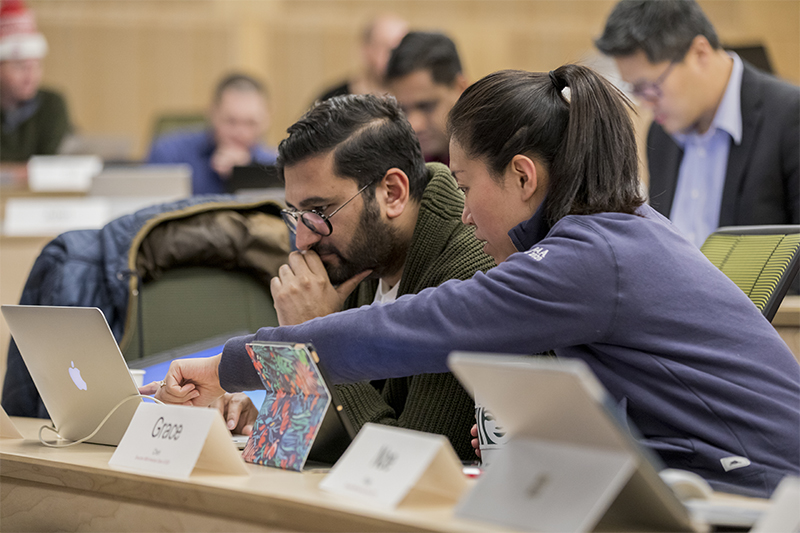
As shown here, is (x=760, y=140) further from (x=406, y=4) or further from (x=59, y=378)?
(x=406, y=4)

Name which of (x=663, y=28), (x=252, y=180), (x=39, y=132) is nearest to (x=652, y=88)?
(x=663, y=28)

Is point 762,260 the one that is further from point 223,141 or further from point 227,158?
point 223,141

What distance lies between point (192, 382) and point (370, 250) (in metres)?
0.48

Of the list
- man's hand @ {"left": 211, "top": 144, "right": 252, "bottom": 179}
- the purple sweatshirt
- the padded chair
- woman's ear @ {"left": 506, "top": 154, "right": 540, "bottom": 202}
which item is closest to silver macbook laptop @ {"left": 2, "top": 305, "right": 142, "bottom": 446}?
the purple sweatshirt

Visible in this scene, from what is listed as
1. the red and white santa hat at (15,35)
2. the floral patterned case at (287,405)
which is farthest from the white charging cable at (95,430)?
the red and white santa hat at (15,35)

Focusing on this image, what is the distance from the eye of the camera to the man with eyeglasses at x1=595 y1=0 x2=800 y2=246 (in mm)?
2387

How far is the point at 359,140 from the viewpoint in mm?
1651

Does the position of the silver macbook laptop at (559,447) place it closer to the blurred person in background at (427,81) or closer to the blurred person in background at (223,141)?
the blurred person in background at (427,81)

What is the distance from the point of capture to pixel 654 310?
1.03 m

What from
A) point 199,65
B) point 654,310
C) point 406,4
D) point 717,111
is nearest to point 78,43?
point 199,65

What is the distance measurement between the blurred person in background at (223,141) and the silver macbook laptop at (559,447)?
367 centimetres

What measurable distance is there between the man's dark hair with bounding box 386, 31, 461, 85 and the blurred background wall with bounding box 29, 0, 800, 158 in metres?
3.63

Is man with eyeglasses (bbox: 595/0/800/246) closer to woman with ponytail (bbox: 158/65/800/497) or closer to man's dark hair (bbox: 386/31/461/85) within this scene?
man's dark hair (bbox: 386/31/461/85)

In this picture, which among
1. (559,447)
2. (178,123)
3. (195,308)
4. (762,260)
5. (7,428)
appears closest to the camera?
(559,447)
